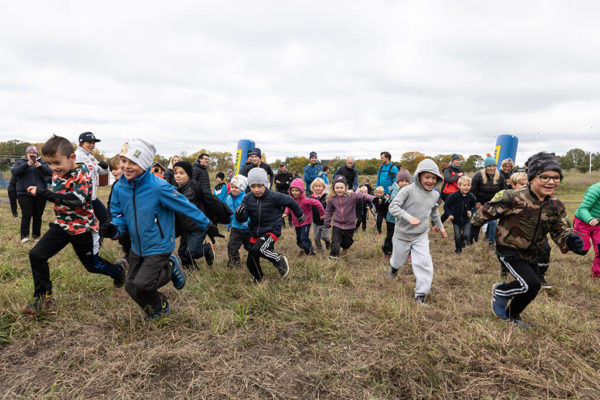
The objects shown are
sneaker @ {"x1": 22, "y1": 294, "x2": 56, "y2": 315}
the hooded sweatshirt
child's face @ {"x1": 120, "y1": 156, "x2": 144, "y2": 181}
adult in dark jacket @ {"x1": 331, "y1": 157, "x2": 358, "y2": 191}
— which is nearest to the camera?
child's face @ {"x1": 120, "y1": 156, "x2": 144, "y2": 181}

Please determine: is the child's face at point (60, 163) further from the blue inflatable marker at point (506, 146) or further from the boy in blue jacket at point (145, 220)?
the blue inflatable marker at point (506, 146)

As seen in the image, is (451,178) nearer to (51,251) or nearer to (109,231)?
(109,231)

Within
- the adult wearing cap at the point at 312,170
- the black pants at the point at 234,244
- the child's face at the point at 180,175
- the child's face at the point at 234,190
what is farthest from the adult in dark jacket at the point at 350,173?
the child's face at the point at 180,175

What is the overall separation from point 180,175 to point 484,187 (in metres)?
6.64

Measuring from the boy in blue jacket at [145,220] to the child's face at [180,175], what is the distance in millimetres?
1741

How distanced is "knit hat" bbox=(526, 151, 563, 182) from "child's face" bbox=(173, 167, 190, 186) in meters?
4.78

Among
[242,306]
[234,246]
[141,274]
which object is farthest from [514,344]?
[234,246]

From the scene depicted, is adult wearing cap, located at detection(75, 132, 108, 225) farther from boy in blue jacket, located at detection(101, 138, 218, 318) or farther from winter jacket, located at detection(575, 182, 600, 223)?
winter jacket, located at detection(575, 182, 600, 223)

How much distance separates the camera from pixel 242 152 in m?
14.1

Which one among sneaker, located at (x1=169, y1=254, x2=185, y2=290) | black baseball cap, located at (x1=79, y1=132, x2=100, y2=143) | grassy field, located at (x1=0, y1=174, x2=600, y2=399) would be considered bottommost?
grassy field, located at (x1=0, y1=174, x2=600, y2=399)

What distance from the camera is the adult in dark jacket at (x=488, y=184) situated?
7.24m

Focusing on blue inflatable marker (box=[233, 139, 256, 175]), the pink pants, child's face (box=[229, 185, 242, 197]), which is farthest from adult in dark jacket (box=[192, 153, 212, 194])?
the pink pants

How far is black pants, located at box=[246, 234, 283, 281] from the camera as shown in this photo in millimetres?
4512

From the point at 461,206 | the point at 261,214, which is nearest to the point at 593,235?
the point at 461,206
